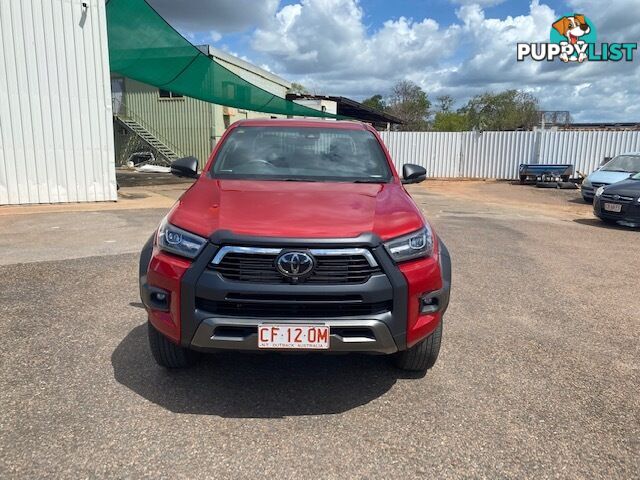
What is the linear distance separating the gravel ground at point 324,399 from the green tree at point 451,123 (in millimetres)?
47366

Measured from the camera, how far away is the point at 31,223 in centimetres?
901

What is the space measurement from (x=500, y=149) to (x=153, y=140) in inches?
675

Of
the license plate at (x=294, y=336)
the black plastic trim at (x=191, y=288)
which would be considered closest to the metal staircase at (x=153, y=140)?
the black plastic trim at (x=191, y=288)

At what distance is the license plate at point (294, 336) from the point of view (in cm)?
261

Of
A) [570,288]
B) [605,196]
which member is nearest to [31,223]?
[570,288]

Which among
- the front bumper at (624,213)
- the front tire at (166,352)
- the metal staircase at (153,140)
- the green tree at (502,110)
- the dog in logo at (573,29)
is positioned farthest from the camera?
the green tree at (502,110)

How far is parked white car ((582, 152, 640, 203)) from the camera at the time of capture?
13461 millimetres

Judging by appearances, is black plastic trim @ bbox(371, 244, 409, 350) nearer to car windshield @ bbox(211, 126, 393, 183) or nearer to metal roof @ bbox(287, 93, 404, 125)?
car windshield @ bbox(211, 126, 393, 183)

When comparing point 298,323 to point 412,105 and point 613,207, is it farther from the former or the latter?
point 412,105

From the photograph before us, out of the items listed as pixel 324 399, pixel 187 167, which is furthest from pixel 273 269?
pixel 187 167

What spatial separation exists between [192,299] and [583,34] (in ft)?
72.3

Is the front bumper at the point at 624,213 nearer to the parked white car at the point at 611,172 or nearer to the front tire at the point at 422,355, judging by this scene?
the parked white car at the point at 611,172

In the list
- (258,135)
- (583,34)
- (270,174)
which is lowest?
(270,174)

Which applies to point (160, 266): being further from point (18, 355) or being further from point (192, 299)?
point (18, 355)
